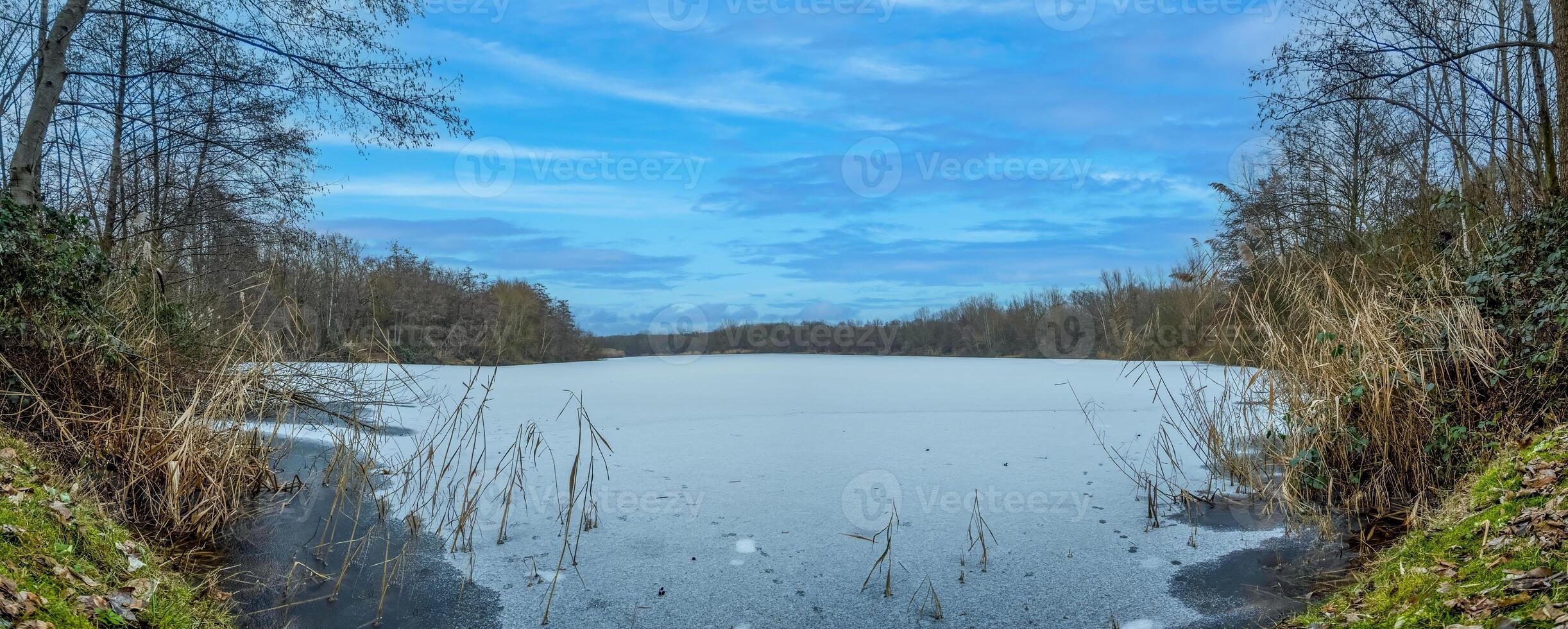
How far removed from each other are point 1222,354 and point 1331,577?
220cm

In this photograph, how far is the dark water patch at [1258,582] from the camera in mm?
2789

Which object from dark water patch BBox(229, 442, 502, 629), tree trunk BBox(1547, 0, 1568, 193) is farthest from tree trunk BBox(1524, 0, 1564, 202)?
dark water patch BBox(229, 442, 502, 629)

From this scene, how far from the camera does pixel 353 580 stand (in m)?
3.21

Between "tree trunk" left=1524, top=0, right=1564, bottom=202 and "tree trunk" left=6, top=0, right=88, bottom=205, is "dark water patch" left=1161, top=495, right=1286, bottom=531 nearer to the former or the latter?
"tree trunk" left=1524, top=0, right=1564, bottom=202

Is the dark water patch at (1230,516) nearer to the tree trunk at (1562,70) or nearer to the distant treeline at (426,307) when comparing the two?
the tree trunk at (1562,70)

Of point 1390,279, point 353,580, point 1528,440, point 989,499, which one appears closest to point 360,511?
point 353,580

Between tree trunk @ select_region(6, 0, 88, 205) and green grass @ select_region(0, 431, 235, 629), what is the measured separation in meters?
2.46

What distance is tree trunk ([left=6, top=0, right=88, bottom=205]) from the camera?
481 centimetres

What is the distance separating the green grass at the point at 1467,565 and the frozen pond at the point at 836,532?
432 millimetres

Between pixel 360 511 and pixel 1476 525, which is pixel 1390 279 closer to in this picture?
pixel 1476 525

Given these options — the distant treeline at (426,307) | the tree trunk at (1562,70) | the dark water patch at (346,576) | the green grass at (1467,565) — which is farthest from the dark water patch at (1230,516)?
the distant treeline at (426,307)

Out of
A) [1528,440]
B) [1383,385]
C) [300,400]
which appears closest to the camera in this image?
[1528,440]

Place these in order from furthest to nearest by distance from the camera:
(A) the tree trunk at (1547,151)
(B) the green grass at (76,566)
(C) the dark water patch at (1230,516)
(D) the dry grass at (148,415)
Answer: (A) the tree trunk at (1547,151) < (C) the dark water patch at (1230,516) < (D) the dry grass at (148,415) < (B) the green grass at (76,566)

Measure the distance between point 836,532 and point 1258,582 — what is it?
1778 mm
